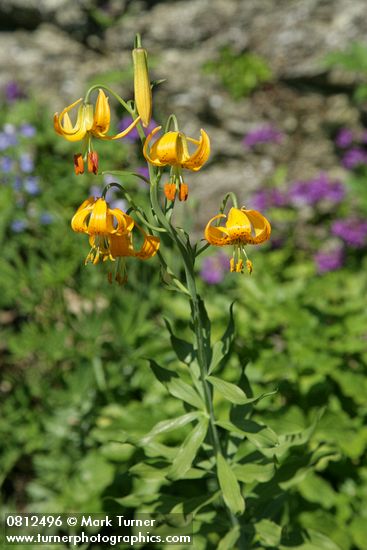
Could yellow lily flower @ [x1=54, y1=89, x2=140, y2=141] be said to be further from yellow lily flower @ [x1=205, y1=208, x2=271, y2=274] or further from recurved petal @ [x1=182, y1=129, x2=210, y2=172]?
yellow lily flower @ [x1=205, y1=208, x2=271, y2=274]

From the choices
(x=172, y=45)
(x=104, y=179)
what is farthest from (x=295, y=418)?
(x=172, y=45)

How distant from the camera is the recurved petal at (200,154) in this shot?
1346 millimetres

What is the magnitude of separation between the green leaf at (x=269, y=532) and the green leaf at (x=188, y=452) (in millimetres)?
421

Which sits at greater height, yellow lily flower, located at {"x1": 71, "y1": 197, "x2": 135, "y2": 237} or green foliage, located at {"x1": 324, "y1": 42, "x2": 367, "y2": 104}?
green foliage, located at {"x1": 324, "y1": 42, "x2": 367, "y2": 104}

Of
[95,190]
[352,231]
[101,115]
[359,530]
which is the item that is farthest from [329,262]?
[101,115]

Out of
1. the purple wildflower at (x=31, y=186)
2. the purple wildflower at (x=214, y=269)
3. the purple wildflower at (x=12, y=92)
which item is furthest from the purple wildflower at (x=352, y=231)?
the purple wildflower at (x=12, y=92)

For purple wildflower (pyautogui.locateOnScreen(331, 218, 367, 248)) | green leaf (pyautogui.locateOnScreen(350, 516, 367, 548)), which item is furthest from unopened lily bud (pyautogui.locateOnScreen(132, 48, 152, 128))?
purple wildflower (pyautogui.locateOnScreen(331, 218, 367, 248))

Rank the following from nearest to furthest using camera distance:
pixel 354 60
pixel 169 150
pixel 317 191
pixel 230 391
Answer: pixel 169 150 < pixel 230 391 < pixel 354 60 < pixel 317 191

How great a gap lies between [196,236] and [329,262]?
107 centimetres

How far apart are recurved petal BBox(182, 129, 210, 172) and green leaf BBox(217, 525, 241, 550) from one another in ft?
3.91

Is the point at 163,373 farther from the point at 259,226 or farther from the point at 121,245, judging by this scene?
the point at 259,226

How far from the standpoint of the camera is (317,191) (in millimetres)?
3934

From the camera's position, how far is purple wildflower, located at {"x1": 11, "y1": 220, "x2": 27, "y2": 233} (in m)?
3.68

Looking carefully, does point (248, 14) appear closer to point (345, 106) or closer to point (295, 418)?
point (345, 106)
